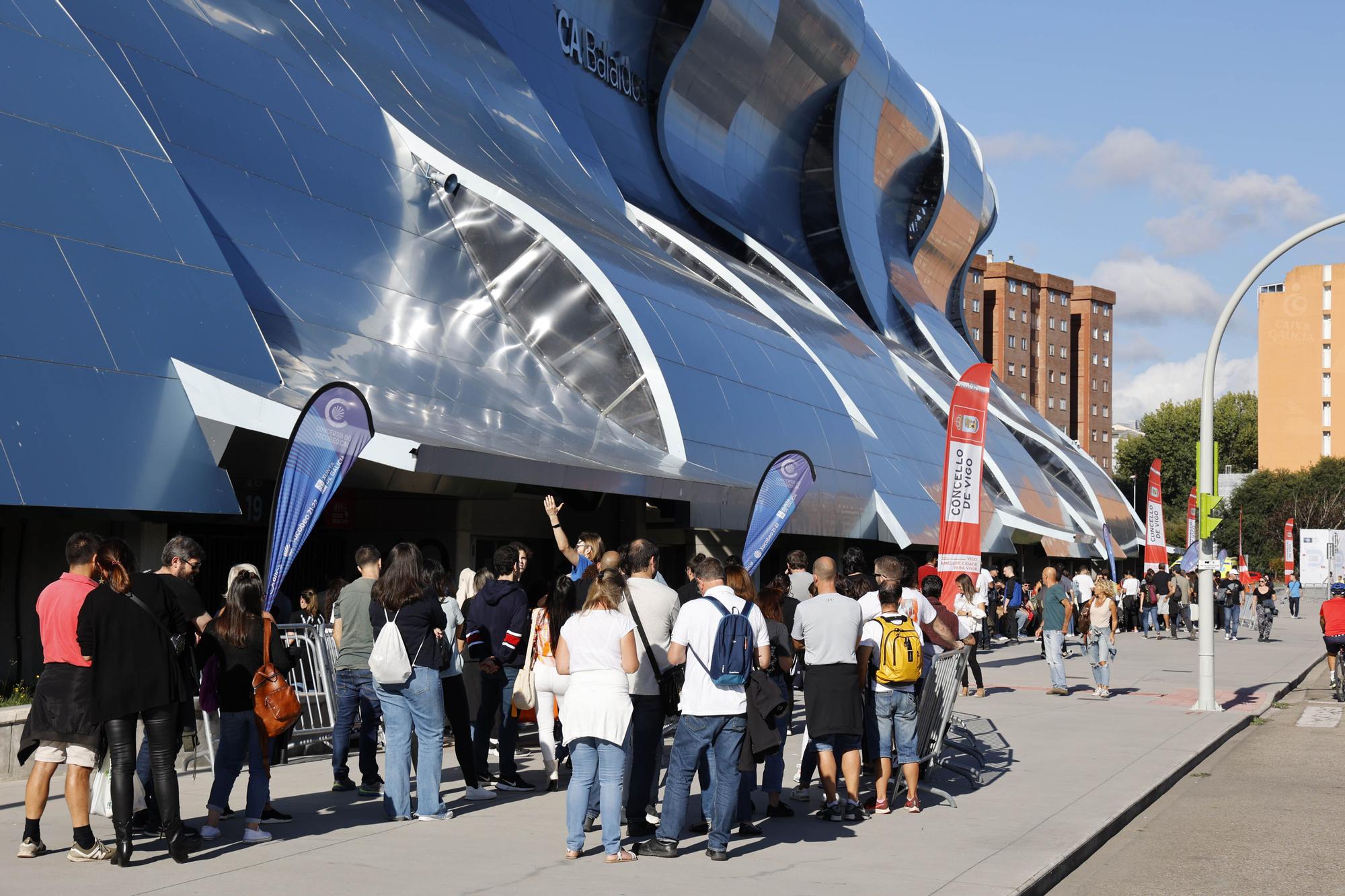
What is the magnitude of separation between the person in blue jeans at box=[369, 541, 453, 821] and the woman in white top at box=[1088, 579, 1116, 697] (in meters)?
11.8

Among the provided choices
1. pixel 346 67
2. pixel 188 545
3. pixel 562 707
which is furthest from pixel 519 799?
pixel 346 67

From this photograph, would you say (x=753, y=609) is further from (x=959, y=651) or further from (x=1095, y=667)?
(x=1095, y=667)

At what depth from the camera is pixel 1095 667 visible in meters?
18.7

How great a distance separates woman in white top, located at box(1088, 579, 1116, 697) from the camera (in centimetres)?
1848

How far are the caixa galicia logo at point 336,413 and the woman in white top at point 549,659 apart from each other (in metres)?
2.11

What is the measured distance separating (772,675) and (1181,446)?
11656 cm

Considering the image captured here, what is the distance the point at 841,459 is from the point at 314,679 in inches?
595

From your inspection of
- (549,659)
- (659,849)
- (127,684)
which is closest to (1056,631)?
(549,659)

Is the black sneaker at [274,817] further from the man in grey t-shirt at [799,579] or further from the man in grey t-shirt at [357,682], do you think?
the man in grey t-shirt at [799,579]

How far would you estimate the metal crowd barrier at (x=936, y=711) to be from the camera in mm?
10117

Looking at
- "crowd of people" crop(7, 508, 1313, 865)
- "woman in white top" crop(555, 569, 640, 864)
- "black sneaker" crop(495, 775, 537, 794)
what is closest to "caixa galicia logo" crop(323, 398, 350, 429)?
"crowd of people" crop(7, 508, 1313, 865)

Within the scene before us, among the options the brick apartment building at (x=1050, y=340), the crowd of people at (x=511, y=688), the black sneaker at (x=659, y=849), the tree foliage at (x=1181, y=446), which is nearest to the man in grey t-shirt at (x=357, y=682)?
the crowd of people at (x=511, y=688)

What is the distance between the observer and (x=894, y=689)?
31.9ft

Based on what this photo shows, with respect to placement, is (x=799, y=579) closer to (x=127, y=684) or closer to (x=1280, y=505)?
(x=127, y=684)
